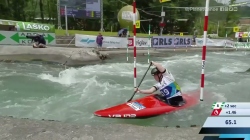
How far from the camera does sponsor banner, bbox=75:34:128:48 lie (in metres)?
18.7

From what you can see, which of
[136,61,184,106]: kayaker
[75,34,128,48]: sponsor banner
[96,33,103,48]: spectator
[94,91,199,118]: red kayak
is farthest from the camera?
[75,34,128,48]: sponsor banner

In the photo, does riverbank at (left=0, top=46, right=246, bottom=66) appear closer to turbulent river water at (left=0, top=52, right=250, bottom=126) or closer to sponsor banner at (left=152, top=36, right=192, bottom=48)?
turbulent river water at (left=0, top=52, right=250, bottom=126)

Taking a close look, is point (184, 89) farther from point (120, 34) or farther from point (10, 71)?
point (120, 34)

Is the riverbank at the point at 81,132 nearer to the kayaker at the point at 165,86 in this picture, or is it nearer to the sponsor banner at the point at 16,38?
the kayaker at the point at 165,86

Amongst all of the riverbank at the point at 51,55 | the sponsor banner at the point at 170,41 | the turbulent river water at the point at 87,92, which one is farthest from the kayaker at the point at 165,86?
the sponsor banner at the point at 170,41

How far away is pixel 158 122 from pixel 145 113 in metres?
0.34

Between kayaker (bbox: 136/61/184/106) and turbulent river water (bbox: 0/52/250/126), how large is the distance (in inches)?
14.2

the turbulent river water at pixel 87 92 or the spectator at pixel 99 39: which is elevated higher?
the spectator at pixel 99 39

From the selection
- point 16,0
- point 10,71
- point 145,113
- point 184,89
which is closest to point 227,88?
point 184,89

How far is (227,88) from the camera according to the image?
852 centimetres

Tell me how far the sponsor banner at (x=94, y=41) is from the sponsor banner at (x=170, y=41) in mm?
3048
